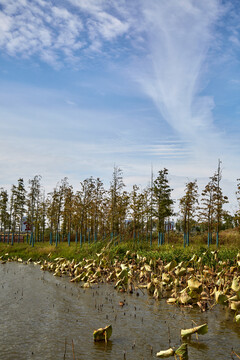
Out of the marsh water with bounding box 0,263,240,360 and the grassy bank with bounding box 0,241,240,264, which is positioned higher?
the grassy bank with bounding box 0,241,240,264

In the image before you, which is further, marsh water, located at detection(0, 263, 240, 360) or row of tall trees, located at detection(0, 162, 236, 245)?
row of tall trees, located at detection(0, 162, 236, 245)

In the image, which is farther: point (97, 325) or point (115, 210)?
point (115, 210)

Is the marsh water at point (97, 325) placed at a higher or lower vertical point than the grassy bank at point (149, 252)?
lower

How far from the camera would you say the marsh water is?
4.83 meters

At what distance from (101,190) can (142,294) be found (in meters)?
28.6

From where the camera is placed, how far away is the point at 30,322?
6.41m

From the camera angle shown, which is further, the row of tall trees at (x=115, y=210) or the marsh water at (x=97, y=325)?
the row of tall trees at (x=115, y=210)

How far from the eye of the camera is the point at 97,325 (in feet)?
20.3

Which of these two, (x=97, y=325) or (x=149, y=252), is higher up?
(x=149, y=252)

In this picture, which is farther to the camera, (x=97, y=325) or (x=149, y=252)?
(x=149, y=252)

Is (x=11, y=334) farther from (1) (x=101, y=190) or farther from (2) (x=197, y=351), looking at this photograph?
(1) (x=101, y=190)

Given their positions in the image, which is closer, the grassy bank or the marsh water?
the marsh water

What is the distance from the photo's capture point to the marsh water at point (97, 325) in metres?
4.83

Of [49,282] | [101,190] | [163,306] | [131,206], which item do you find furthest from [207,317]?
[101,190]
